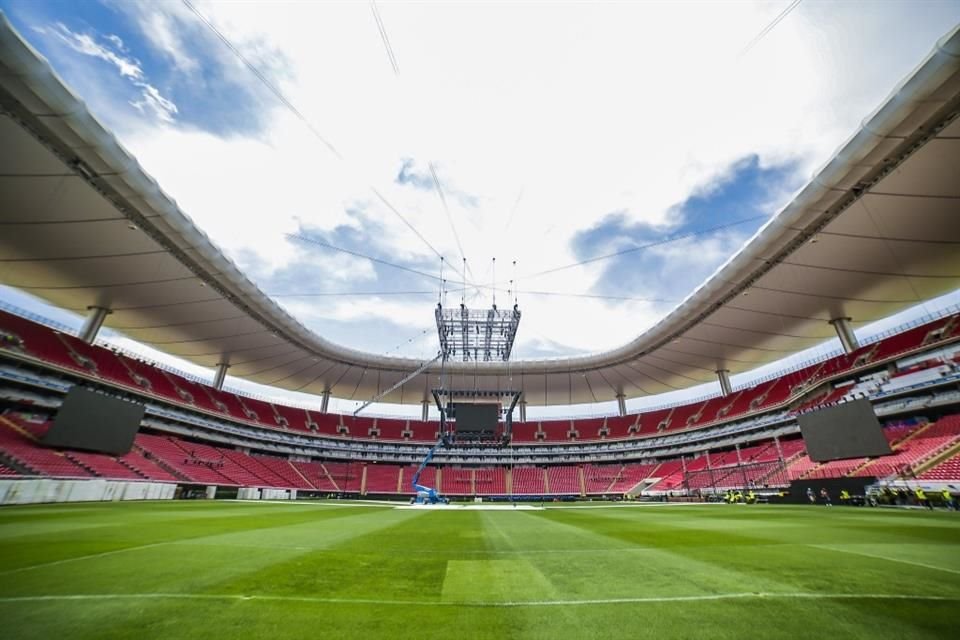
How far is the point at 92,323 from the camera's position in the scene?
27000 mm

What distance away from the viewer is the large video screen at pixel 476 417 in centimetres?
3275

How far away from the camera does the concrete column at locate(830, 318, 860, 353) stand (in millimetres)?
27484

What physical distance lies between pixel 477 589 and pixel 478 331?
85.4 feet

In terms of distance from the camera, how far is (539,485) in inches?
1623

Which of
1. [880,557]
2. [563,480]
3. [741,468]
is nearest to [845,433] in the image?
[741,468]

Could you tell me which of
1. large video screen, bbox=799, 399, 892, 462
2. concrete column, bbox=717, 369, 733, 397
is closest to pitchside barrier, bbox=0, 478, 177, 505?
large video screen, bbox=799, 399, 892, 462

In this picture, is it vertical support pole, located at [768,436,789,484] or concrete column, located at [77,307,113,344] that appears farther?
concrete column, located at [77,307,113,344]

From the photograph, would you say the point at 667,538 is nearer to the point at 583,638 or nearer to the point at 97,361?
the point at 583,638

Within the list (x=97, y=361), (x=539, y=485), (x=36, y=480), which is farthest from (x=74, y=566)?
(x=539, y=485)

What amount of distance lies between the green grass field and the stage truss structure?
21.3 metres

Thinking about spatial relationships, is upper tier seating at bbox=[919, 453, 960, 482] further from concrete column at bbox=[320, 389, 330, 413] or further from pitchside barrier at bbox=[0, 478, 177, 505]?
concrete column at bbox=[320, 389, 330, 413]

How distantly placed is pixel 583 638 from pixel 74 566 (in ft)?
17.1

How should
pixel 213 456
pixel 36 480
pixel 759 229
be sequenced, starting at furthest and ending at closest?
pixel 213 456 → pixel 759 229 → pixel 36 480

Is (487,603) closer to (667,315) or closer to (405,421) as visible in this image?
(667,315)
